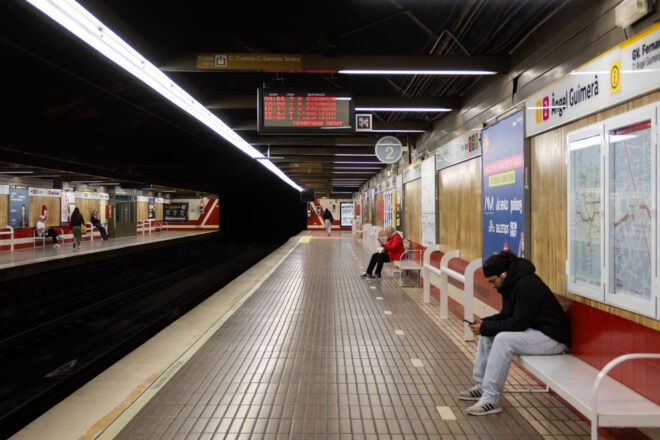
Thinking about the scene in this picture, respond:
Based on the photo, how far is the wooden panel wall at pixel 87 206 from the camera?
22178 mm

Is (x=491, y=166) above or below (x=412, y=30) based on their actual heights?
below

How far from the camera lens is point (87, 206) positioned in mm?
22844

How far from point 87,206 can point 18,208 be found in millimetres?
6026

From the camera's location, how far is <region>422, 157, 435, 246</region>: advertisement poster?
7.71 m

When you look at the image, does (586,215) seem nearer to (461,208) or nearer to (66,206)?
(461,208)

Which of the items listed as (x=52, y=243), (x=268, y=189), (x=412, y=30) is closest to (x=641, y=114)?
(x=412, y=30)

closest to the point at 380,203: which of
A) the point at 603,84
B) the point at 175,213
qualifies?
the point at 603,84

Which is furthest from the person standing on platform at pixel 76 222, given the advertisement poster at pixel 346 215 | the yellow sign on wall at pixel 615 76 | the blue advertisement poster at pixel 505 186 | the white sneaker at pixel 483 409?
the advertisement poster at pixel 346 215

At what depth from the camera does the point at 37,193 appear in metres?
18.0

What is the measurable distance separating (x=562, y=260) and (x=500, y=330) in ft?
2.73

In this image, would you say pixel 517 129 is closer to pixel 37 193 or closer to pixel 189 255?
pixel 189 255

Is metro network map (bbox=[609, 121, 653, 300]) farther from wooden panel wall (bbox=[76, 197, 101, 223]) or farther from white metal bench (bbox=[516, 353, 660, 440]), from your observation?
wooden panel wall (bbox=[76, 197, 101, 223])

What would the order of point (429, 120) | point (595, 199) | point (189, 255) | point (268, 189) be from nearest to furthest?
point (595, 199) < point (429, 120) < point (189, 255) < point (268, 189)

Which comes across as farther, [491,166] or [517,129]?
[491,166]
